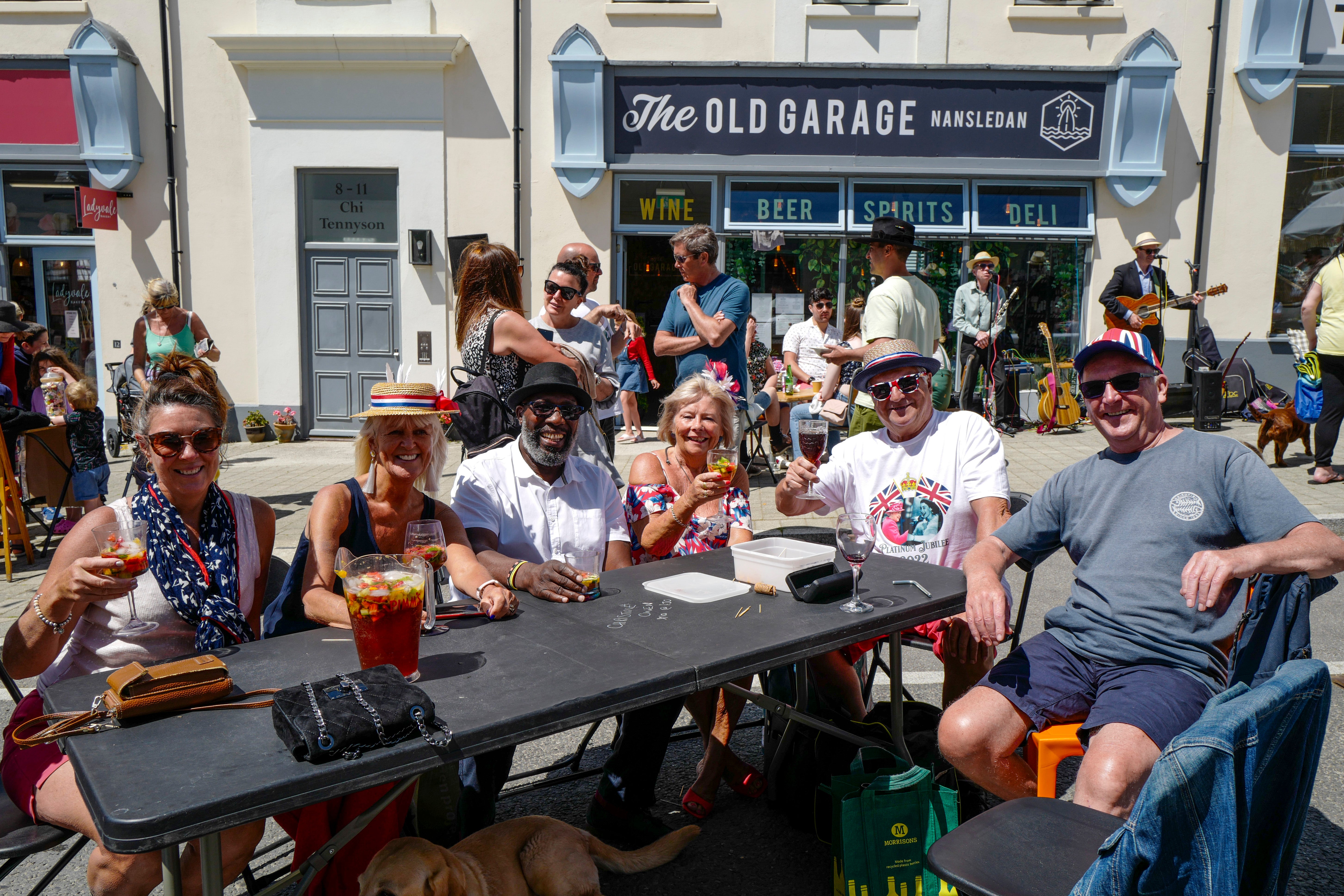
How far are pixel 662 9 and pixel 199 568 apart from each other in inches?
416

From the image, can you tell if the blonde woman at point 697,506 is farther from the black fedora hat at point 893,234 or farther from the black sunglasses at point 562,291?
the black fedora hat at point 893,234

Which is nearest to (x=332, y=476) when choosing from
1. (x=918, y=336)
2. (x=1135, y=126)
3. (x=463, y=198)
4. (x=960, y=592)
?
(x=463, y=198)

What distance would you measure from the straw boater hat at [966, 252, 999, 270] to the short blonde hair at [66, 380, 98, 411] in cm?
925

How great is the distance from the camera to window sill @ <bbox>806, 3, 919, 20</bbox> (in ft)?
37.6

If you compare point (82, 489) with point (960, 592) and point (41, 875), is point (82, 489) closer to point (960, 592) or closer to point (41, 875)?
point (41, 875)

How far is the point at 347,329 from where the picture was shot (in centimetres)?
1227

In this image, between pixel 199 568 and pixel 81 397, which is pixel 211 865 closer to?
pixel 199 568

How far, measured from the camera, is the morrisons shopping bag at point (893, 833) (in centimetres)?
259

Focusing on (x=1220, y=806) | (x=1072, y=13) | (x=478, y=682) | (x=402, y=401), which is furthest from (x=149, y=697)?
(x=1072, y=13)

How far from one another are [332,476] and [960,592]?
8184mm

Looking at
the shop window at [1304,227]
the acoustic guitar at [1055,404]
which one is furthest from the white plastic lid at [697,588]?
the shop window at [1304,227]

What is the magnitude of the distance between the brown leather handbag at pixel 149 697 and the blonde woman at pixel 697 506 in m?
1.67

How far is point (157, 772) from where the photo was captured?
169cm

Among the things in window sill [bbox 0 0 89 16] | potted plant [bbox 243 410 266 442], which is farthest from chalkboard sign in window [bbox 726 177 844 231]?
window sill [bbox 0 0 89 16]
